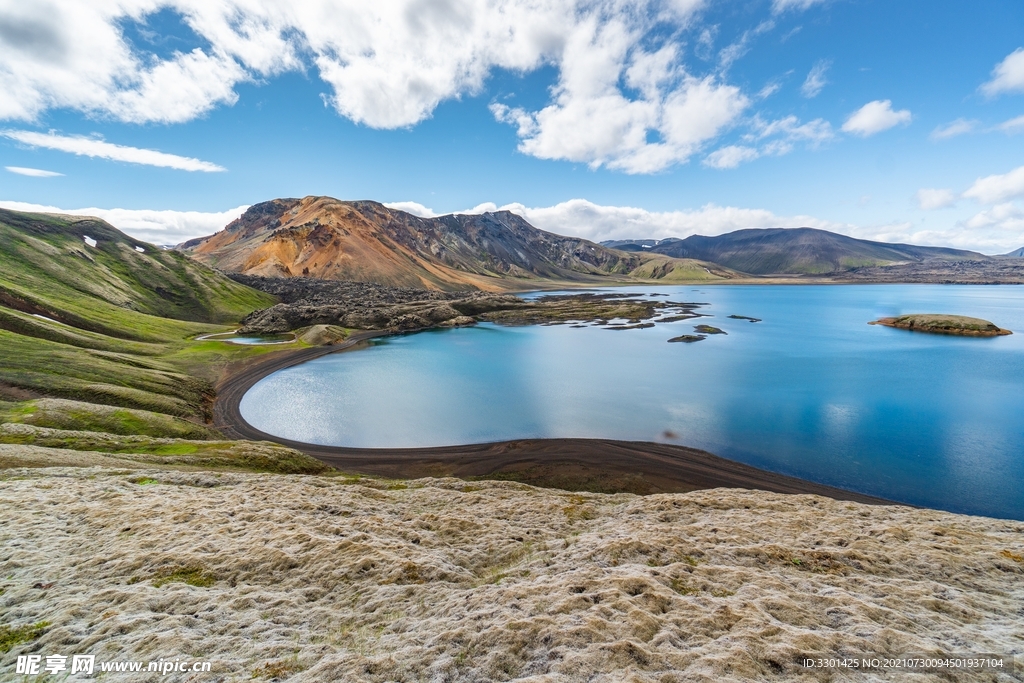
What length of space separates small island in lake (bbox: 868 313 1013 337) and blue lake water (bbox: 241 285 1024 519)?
514 cm

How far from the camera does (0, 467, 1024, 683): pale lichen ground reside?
786 centimetres

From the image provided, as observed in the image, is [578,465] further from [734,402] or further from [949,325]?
[949,325]

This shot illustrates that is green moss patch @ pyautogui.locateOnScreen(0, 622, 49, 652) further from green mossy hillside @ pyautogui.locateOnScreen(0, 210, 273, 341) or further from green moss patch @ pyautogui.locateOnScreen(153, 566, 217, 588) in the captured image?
green mossy hillside @ pyautogui.locateOnScreen(0, 210, 273, 341)

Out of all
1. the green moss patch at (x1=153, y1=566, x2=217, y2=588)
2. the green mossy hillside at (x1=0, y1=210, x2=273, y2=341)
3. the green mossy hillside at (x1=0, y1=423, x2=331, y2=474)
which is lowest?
the green mossy hillside at (x1=0, y1=423, x2=331, y2=474)

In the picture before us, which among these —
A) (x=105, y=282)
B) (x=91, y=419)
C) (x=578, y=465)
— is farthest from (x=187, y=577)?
(x=105, y=282)

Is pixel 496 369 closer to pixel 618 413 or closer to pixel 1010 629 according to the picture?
pixel 618 413

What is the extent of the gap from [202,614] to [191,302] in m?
132

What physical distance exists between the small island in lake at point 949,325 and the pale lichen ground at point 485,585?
358 ft

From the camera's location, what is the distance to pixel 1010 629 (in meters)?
9.01

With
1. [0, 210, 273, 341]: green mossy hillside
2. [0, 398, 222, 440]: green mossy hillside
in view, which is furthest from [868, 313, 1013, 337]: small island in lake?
[0, 210, 273, 341]: green mossy hillside

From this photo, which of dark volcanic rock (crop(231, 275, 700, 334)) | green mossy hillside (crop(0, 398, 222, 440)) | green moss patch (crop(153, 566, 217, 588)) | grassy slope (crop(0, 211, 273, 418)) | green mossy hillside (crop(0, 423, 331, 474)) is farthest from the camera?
dark volcanic rock (crop(231, 275, 700, 334))

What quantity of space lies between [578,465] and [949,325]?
115 meters

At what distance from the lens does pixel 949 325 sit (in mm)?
91500

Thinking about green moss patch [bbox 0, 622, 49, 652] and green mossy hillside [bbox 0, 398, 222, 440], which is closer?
green moss patch [bbox 0, 622, 49, 652]
